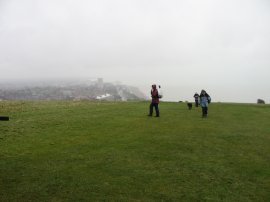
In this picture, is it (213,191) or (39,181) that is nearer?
(213,191)

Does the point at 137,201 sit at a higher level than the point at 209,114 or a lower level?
lower

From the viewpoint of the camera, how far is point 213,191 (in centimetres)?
1152

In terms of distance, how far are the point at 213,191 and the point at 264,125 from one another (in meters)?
13.3

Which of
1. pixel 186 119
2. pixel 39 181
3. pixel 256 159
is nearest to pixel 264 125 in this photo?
pixel 186 119

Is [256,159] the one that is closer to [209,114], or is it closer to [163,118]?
[163,118]

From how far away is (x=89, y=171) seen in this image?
525 inches

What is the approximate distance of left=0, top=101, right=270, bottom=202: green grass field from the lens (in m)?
11.4

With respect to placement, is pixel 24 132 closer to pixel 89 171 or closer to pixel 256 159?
pixel 89 171

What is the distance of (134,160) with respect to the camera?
1458cm

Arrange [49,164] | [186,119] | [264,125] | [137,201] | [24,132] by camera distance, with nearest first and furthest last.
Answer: [137,201]
[49,164]
[24,132]
[264,125]
[186,119]

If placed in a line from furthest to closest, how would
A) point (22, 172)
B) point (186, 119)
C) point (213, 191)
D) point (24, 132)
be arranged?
1. point (186, 119)
2. point (24, 132)
3. point (22, 172)
4. point (213, 191)

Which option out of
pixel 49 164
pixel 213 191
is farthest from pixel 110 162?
pixel 213 191

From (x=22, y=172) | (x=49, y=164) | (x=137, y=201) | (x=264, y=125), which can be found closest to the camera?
(x=137, y=201)

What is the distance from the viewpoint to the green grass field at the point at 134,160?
11406 millimetres
